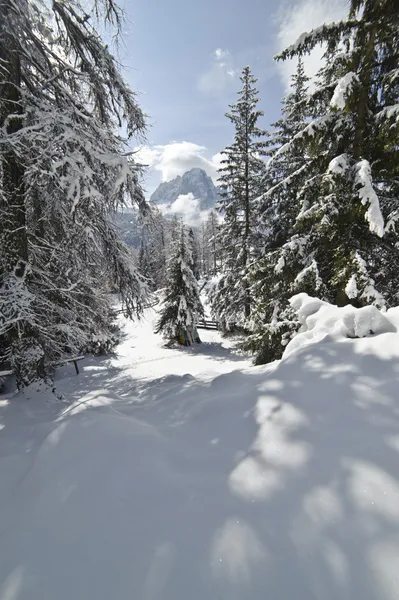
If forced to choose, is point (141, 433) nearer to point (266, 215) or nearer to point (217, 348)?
point (266, 215)

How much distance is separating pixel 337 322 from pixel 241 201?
Answer: 13.5 metres

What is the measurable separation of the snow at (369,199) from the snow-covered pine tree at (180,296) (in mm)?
13318

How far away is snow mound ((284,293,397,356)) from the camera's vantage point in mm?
3561

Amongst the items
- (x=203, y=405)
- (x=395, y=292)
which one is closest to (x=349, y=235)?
(x=395, y=292)

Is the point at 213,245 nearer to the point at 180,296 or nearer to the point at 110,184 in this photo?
the point at 180,296

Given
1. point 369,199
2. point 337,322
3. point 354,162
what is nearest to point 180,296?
point 354,162

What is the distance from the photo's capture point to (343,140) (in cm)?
654

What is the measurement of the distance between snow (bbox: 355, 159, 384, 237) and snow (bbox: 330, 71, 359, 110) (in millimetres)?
1196

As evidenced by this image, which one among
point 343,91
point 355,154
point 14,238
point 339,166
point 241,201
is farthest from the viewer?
point 241,201

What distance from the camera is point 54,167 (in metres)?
3.65

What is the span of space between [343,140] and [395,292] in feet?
13.0

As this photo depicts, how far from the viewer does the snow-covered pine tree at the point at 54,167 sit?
160 inches

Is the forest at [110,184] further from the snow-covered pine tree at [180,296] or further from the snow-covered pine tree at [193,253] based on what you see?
the snow-covered pine tree at [193,253]

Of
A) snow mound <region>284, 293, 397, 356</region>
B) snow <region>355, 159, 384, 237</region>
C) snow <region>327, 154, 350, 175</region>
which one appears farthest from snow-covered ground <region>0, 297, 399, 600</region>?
snow <region>327, 154, 350, 175</region>
